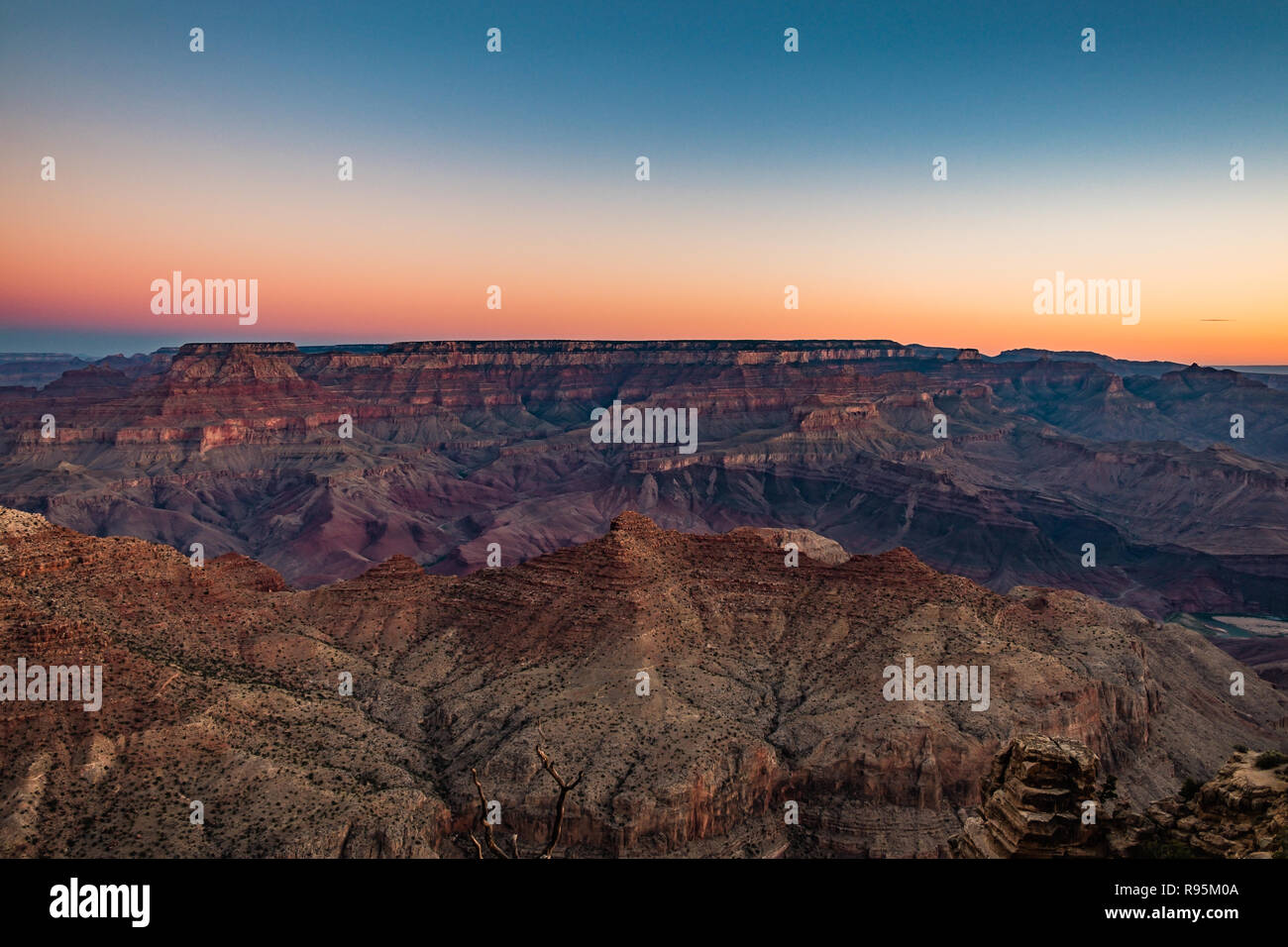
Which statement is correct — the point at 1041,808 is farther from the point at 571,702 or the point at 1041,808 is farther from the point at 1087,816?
the point at 571,702

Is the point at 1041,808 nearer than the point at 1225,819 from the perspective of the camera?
Yes

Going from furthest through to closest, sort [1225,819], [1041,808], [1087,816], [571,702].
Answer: [571,702], [1225,819], [1087,816], [1041,808]

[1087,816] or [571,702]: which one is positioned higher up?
[1087,816]

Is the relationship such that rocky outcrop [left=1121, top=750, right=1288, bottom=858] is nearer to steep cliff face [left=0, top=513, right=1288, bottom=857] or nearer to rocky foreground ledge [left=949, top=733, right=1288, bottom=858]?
rocky foreground ledge [left=949, top=733, right=1288, bottom=858]

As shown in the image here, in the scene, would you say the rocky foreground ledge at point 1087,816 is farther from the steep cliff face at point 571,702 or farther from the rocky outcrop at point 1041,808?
the steep cliff face at point 571,702

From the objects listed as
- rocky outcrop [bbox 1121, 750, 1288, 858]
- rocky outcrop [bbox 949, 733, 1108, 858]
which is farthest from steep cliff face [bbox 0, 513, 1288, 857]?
rocky outcrop [bbox 949, 733, 1108, 858]

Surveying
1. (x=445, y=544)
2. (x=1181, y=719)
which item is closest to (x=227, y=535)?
(x=445, y=544)

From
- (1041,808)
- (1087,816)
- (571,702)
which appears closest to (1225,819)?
(1087,816)

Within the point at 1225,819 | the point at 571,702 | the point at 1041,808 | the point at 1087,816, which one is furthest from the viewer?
the point at 571,702
